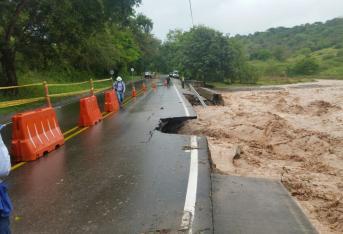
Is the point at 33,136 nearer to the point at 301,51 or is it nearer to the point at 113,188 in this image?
the point at 113,188

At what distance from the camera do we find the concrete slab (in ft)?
17.7

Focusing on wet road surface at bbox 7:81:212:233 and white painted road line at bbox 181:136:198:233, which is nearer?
white painted road line at bbox 181:136:198:233

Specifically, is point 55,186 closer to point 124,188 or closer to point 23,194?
point 23,194

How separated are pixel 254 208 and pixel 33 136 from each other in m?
5.80

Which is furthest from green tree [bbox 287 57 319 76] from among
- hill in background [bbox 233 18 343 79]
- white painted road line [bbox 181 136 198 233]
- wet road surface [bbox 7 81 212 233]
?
white painted road line [bbox 181 136 198 233]

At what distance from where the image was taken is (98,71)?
212 feet

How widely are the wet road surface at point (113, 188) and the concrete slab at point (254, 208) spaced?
0.67 ft

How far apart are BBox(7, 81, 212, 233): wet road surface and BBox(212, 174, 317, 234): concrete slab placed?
8.1 inches

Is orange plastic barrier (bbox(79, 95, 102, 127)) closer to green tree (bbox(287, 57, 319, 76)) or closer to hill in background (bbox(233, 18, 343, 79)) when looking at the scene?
hill in background (bbox(233, 18, 343, 79))

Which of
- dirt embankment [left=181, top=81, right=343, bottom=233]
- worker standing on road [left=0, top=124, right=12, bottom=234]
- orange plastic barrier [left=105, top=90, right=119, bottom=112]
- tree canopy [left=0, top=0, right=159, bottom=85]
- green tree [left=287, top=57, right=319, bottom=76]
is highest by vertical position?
tree canopy [left=0, top=0, right=159, bottom=85]

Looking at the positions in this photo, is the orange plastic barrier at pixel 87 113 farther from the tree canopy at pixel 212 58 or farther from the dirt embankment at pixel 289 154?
the tree canopy at pixel 212 58

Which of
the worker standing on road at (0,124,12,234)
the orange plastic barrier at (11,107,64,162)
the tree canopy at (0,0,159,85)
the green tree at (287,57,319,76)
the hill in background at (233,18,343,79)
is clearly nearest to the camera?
the worker standing on road at (0,124,12,234)

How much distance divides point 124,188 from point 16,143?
3742mm

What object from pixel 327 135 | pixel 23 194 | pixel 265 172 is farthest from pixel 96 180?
pixel 327 135
